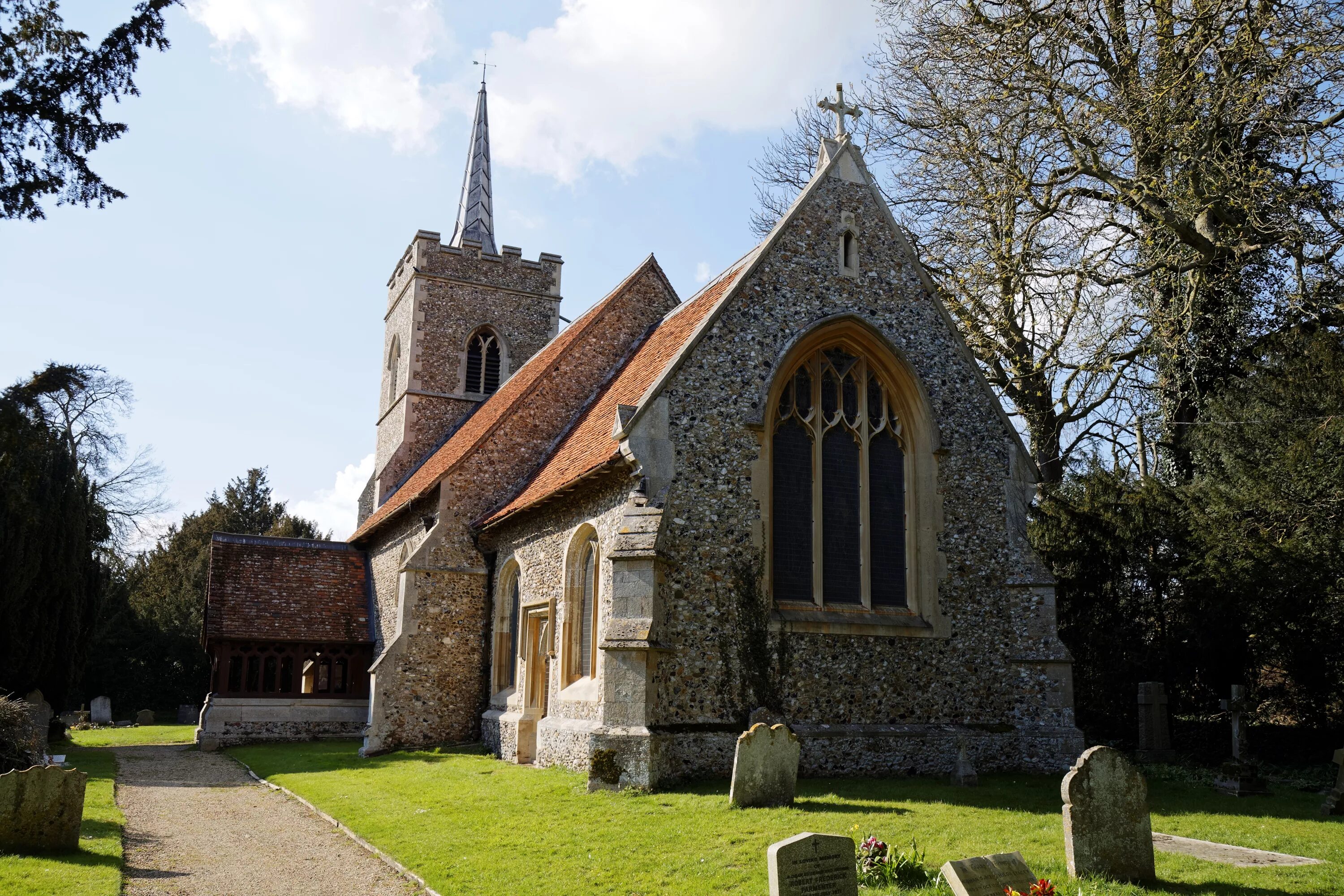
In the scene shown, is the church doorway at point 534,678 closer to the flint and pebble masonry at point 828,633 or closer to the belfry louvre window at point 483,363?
the flint and pebble masonry at point 828,633

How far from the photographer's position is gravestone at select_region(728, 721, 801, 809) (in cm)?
1072

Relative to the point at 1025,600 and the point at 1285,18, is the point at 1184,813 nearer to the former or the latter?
the point at 1025,600

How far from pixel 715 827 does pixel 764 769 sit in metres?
1.17

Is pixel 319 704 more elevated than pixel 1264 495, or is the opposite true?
pixel 1264 495

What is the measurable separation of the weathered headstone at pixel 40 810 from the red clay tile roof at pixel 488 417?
373 inches

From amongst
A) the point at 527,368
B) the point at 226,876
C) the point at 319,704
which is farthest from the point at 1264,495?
the point at 319,704

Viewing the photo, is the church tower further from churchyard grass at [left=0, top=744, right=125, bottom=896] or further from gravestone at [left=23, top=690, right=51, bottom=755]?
churchyard grass at [left=0, top=744, right=125, bottom=896]

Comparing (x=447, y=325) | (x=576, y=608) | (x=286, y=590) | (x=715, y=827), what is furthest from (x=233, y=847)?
(x=447, y=325)

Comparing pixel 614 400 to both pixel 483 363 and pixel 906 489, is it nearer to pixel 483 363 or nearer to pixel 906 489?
pixel 906 489

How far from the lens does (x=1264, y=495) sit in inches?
594

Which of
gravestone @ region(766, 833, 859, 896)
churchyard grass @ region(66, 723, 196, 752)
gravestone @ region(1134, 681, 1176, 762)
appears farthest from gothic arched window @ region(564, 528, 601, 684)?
churchyard grass @ region(66, 723, 196, 752)

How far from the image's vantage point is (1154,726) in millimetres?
16109

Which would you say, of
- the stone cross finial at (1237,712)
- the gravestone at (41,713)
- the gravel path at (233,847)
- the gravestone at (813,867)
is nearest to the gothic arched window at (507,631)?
the gravel path at (233,847)

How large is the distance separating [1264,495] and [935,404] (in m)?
4.93
